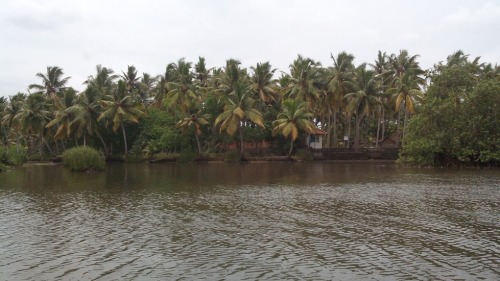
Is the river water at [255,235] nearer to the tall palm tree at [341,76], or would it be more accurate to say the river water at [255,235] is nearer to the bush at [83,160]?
the bush at [83,160]

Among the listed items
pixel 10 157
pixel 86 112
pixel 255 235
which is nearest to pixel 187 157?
pixel 86 112

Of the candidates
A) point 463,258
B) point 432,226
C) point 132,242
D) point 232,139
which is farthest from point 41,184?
point 232,139

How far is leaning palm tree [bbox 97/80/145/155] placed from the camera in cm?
5775

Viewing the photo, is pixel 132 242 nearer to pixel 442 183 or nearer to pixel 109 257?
pixel 109 257

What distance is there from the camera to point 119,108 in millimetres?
57688

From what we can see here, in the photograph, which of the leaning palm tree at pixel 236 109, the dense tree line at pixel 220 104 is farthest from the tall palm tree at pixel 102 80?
the leaning palm tree at pixel 236 109

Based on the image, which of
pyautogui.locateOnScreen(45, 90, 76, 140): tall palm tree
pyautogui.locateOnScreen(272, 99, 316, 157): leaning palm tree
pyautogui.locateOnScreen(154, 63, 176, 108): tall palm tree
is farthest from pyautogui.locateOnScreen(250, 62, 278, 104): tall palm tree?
pyautogui.locateOnScreen(45, 90, 76, 140): tall palm tree

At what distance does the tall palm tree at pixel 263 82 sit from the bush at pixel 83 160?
23.7 meters

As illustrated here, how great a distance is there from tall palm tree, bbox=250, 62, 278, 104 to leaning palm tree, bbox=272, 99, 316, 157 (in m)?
4.54

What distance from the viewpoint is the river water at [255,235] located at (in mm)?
11016

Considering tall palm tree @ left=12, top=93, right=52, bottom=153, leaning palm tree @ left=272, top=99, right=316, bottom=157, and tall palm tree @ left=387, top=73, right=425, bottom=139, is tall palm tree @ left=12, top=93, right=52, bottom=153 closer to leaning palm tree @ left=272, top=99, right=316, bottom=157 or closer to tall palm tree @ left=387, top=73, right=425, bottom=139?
leaning palm tree @ left=272, top=99, right=316, bottom=157

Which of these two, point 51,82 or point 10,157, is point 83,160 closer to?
point 10,157

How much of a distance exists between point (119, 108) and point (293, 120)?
73.1 ft

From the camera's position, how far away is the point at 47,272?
36.1ft
